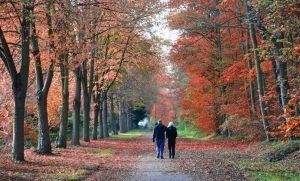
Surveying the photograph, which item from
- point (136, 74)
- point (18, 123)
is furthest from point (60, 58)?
point (136, 74)

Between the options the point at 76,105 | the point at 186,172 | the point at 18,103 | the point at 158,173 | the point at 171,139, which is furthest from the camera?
the point at 76,105

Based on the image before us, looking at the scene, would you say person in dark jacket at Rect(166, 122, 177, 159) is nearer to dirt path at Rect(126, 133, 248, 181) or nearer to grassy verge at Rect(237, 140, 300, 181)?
dirt path at Rect(126, 133, 248, 181)

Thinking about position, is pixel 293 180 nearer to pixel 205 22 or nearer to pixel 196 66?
pixel 205 22

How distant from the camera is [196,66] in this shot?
3691 cm

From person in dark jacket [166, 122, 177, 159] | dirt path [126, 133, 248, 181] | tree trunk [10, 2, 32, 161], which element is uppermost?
tree trunk [10, 2, 32, 161]

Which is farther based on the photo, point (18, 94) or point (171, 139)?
point (171, 139)

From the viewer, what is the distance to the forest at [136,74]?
1538cm

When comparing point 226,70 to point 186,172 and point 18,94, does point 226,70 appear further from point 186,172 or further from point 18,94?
point 18,94

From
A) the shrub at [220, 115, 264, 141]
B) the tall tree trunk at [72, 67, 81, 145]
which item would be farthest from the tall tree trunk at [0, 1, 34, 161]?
the shrub at [220, 115, 264, 141]

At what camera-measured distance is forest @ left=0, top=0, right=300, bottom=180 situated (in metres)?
15.4

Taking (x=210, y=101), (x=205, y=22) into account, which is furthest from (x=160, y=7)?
(x=210, y=101)

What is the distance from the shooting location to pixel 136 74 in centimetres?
5209

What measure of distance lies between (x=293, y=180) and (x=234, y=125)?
54.3 ft

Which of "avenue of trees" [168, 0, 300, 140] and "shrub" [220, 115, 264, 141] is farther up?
"avenue of trees" [168, 0, 300, 140]
